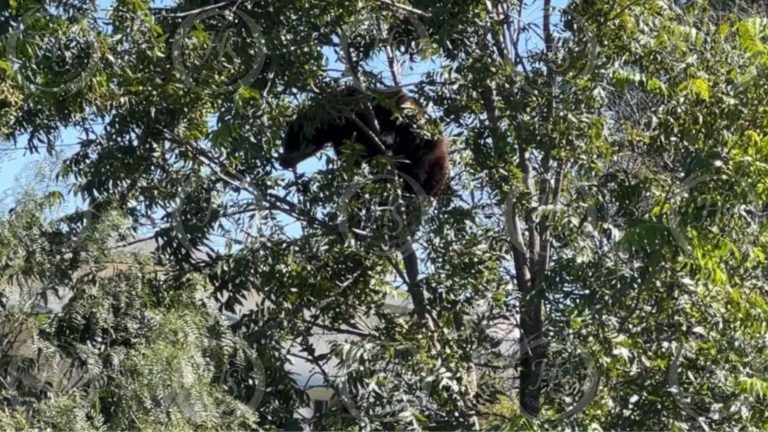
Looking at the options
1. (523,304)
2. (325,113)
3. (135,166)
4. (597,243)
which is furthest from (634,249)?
(135,166)

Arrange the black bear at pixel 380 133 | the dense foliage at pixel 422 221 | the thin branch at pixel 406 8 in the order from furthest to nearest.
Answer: the black bear at pixel 380 133
the thin branch at pixel 406 8
the dense foliage at pixel 422 221

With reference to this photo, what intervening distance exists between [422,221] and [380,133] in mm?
809

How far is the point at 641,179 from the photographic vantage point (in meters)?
5.79

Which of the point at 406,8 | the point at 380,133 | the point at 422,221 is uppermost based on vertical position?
the point at 406,8

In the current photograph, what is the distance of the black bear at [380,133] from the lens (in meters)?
5.82

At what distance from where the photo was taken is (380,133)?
6.46m

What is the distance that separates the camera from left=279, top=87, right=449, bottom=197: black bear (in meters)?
5.82

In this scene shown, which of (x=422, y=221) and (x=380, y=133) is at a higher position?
(x=380, y=133)

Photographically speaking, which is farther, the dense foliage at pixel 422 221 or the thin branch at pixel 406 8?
the thin branch at pixel 406 8

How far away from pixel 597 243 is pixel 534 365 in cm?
71

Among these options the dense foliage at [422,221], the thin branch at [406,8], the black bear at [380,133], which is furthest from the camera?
the black bear at [380,133]

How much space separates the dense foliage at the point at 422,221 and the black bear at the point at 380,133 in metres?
0.11

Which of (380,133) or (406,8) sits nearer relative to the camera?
(406,8)

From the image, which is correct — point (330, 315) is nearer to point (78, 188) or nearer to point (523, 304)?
point (523, 304)
